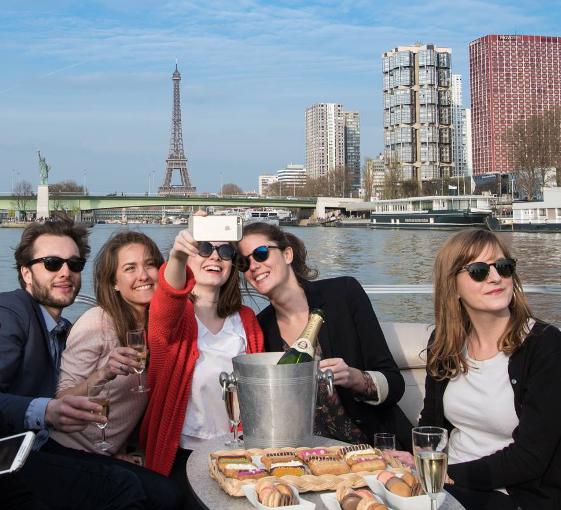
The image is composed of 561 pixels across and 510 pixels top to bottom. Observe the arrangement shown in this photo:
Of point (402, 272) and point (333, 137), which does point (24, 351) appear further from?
point (333, 137)

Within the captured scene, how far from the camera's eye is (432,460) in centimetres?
183

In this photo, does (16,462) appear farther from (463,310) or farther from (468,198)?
(468,198)

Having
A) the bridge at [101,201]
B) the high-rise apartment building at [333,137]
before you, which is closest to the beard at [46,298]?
the bridge at [101,201]

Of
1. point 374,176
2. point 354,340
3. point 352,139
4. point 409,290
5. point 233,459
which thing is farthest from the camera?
point 352,139

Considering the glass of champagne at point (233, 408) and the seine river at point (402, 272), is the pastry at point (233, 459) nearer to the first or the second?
the glass of champagne at point (233, 408)

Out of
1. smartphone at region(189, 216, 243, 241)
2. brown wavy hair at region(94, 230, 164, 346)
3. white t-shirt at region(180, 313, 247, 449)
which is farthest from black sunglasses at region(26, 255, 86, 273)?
smartphone at region(189, 216, 243, 241)

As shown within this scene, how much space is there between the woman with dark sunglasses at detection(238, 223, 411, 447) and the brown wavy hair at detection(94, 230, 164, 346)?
495 millimetres

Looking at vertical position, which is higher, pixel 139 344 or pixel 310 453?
pixel 139 344

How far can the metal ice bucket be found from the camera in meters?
2.13

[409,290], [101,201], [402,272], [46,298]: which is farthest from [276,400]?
[101,201]

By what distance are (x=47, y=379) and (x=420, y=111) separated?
116 metres

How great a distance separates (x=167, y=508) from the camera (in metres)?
2.70

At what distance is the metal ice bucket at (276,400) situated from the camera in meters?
2.13

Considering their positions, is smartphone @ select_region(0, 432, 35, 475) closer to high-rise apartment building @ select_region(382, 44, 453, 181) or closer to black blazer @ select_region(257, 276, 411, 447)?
black blazer @ select_region(257, 276, 411, 447)
